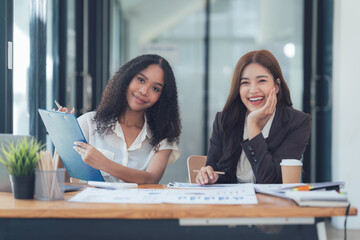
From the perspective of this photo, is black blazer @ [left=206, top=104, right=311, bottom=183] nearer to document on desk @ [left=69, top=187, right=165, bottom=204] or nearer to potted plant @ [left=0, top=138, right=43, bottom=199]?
document on desk @ [left=69, top=187, right=165, bottom=204]

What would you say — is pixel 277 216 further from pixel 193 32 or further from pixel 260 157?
pixel 193 32

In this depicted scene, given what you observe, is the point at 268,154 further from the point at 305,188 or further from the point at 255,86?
the point at 305,188

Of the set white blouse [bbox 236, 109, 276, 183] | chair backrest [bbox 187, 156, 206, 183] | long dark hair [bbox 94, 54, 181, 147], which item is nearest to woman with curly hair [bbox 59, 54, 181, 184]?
long dark hair [bbox 94, 54, 181, 147]

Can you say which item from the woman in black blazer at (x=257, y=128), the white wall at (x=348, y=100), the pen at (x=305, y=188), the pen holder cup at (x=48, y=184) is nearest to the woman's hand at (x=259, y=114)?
the woman in black blazer at (x=257, y=128)

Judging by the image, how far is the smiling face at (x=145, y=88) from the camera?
229cm

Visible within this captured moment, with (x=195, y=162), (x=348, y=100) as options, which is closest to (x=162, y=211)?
(x=195, y=162)

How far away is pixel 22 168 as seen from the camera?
56.3 inches

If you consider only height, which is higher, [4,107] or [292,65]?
[292,65]

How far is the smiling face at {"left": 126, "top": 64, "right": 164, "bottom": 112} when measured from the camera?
229 centimetres

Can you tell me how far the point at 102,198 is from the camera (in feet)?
4.75

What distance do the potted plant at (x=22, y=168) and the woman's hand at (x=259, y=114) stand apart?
3.39 ft

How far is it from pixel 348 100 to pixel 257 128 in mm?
2239

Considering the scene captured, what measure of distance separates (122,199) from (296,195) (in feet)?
1.68

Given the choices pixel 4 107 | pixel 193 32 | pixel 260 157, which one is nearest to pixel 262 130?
pixel 260 157
